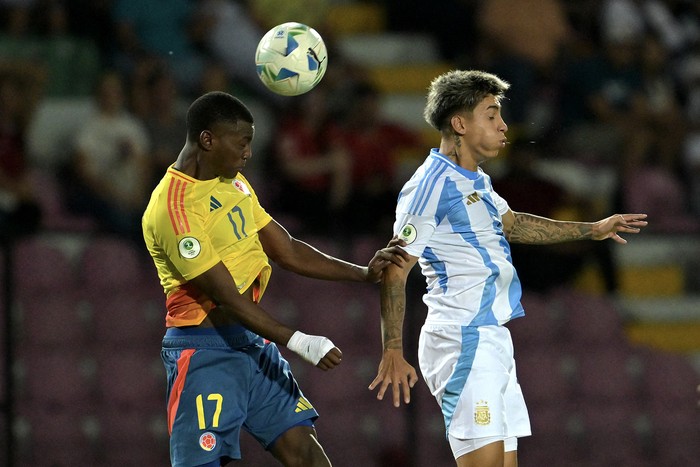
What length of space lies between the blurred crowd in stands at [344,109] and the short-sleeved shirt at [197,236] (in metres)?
2.41

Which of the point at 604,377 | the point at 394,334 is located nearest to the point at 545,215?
the point at 604,377

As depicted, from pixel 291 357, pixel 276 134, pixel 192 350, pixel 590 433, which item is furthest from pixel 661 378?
pixel 192 350

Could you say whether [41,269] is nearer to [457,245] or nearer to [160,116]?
[160,116]

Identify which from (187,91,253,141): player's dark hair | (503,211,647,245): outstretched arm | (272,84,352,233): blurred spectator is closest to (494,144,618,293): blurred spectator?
(272,84,352,233): blurred spectator

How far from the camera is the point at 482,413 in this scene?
4.50 m

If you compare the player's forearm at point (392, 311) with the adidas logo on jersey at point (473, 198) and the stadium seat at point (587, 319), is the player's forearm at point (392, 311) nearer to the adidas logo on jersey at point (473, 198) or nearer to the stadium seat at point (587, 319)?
the adidas logo on jersey at point (473, 198)

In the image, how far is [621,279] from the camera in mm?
8188

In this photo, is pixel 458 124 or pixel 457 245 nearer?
pixel 457 245

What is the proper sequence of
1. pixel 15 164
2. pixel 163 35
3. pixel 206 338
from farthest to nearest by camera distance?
pixel 163 35 → pixel 15 164 → pixel 206 338

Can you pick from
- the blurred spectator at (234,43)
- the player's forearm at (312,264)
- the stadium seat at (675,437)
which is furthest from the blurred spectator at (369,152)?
the player's forearm at (312,264)

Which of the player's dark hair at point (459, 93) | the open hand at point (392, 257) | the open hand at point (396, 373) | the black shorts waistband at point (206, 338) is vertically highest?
the player's dark hair at point (459, 93)

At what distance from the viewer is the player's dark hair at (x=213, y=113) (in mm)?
4492

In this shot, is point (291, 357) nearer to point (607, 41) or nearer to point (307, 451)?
point (307, 451)

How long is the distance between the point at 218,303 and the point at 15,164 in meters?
3.77
